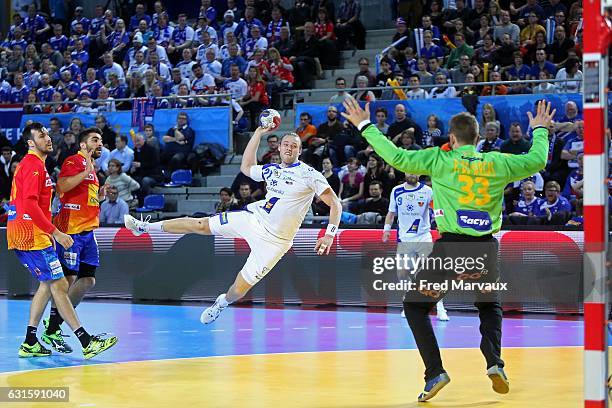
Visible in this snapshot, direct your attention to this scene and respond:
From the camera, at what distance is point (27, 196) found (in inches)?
462

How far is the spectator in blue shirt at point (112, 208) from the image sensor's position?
70.9 feet

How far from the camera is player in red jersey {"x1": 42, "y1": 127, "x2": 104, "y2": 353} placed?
1245cm

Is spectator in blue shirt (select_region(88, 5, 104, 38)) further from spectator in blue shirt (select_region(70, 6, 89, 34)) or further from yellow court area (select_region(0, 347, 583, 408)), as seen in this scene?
yellow court area (select_region(0, 347, 583, 408))

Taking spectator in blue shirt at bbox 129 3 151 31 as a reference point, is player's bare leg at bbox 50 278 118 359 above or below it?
below

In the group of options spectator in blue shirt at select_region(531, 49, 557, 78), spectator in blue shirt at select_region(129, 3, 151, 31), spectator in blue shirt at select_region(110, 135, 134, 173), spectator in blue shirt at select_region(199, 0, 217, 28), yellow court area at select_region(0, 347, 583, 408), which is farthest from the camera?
spectator in blue shirt at select_region(129, 3, 151, 31)

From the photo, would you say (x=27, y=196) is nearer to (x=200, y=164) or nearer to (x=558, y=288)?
(x=558, y=288)

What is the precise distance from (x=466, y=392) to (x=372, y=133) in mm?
2784

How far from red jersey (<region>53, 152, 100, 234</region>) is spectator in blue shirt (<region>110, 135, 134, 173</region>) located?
1085 centimetres

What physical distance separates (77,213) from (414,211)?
617 cm

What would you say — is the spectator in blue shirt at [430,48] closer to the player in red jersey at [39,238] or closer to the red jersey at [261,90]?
the red jersey at [261,90]

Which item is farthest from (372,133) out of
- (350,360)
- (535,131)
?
(350,360)

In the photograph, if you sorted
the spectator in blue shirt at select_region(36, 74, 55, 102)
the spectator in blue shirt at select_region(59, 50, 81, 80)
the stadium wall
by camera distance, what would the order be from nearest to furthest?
the stadium wall, the spectator in blue shirt at select_region(36, 74, 55, 102), the spectator in blue shirt at select_region(59, 50, 81, 80)

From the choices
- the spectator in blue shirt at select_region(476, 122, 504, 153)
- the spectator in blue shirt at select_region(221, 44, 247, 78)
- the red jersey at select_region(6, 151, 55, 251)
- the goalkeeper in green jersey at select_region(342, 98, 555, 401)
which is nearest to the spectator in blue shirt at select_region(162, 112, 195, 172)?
the spectator in blue shirt at select_region(221, 44, 247, 78)

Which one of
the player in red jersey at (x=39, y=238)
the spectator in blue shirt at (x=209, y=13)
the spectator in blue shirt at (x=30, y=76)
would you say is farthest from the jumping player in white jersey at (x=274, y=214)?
the spectator in blue shirt at (x=30, y=76)
